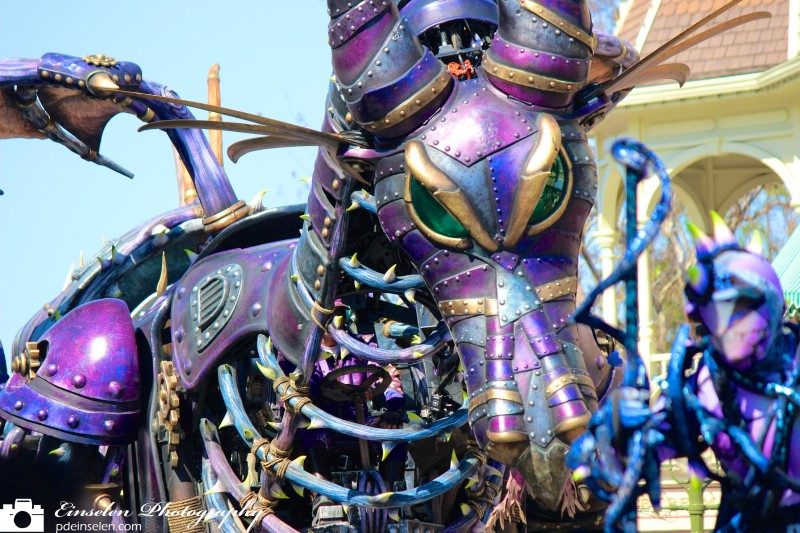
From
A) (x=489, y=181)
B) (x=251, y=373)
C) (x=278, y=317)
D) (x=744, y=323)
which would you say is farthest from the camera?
(x=251, y=373)

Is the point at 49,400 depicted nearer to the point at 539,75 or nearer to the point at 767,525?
the point at 539,75

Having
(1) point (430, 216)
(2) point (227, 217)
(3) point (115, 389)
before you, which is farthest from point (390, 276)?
(2) point (227, 217)

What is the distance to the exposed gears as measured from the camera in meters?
5.40

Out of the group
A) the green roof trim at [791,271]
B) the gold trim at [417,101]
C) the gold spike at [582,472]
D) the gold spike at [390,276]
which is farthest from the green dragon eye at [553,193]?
the green roof trim at [791,271]

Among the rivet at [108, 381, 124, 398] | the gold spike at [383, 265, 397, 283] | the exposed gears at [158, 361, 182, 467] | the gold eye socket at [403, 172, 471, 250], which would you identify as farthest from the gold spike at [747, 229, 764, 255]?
the rivet at [108, 381, 124, 398]

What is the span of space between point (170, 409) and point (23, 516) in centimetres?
103

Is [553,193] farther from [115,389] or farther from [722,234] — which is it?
[115,389]

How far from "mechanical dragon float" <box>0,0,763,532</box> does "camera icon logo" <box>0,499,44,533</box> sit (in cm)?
16

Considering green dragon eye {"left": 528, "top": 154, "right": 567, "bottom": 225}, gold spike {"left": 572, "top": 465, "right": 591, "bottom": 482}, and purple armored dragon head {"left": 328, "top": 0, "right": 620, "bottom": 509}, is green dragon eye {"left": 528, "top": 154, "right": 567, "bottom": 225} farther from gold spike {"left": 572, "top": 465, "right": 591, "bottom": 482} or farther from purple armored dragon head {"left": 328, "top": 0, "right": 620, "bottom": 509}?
gold spike {"left": 572, "top": 465, "right": 591, "bottom": 482}

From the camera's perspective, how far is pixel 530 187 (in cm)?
402

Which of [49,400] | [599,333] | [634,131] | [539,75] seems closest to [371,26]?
[539,75]

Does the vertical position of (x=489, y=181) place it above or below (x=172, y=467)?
above

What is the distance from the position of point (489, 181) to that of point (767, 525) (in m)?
1.38

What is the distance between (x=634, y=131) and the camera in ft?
50.4
